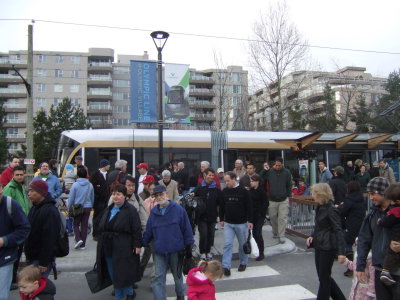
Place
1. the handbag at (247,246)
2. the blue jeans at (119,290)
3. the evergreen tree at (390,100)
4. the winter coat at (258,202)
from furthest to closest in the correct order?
the evergreen tree at (390,100) < the winter coat at (258,202) < the handbag at (247,246) < the blue jeans at (119,290)

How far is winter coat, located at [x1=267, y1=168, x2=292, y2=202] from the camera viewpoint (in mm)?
7883

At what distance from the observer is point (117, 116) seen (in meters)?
63.8

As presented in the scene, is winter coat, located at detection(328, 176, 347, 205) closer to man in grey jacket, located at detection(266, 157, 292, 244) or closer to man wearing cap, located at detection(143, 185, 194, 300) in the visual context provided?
man in grey jacket, located at detection(266, 157, 292, 244)

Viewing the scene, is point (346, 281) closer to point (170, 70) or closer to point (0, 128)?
point (170, 70)

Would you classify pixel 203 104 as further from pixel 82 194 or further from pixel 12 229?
pixel 12 229

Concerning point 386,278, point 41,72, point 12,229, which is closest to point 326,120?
point 386,278

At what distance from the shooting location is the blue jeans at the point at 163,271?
4.45 meters

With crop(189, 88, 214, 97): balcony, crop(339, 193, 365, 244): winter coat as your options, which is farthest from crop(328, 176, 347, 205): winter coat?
crop(189, 88, 214, 97): balcony

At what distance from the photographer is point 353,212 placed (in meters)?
6.14

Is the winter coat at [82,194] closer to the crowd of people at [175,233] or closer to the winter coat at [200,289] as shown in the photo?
the crowd of people at [175,233]

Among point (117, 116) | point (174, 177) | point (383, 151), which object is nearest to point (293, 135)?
point (383, 151)

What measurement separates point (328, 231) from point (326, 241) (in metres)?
0.13

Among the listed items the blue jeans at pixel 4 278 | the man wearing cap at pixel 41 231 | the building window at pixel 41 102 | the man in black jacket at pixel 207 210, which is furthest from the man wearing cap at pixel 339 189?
the building window at pixel 41 102

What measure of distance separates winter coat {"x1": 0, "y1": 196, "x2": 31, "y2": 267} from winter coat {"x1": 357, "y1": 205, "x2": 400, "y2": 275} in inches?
136
